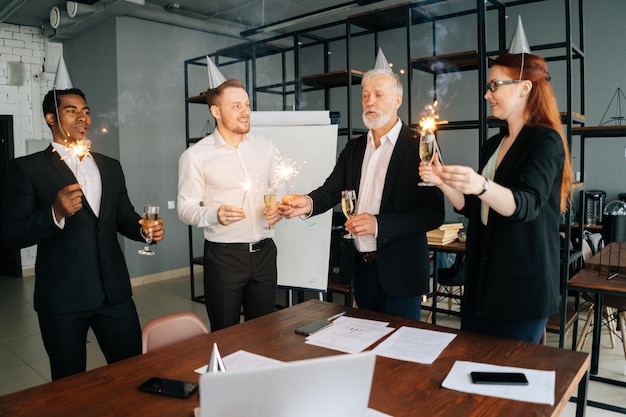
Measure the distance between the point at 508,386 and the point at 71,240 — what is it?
174 cm

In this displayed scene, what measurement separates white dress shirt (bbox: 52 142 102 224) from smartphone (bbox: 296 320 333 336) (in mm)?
1078

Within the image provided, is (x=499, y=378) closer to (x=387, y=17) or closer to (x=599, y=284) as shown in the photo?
(x=599, y=284)

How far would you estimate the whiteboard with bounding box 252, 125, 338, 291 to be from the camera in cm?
353

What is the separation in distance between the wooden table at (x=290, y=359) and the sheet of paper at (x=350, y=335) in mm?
46

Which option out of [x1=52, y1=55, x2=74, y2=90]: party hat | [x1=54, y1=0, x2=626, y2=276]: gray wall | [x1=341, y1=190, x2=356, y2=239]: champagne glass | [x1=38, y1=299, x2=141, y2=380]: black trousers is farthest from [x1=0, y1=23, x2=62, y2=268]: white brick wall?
[x1=341, y1=190, x2=356, y2=239]: champagne glass

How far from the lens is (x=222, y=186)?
8.59 ft

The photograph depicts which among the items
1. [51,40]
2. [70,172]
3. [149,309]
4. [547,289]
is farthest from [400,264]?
[51,40]

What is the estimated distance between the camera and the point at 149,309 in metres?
5.25

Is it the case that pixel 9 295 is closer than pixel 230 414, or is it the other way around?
pixel 230 414

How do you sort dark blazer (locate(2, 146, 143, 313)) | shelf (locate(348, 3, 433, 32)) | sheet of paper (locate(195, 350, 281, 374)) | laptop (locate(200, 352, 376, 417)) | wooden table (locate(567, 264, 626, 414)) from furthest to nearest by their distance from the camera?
shelf (locate(348, 3, 433, 32))
wooden table (locate(567, 264, 626, 414))
dark blazer (locate(2, 146, 143, 313))
sheet of paper (locate(195, 350, 281, 374))
laptop (locate(200, 352, 376, 417))

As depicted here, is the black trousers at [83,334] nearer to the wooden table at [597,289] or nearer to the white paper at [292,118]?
the white paper at [292,118]

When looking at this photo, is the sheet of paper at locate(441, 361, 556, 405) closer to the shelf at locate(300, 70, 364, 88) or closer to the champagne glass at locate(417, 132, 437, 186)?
the champagne glass at locate(417, 132, 437, 186)

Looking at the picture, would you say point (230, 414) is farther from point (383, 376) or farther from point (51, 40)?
point (51, 40)

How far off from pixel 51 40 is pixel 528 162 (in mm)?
4557
